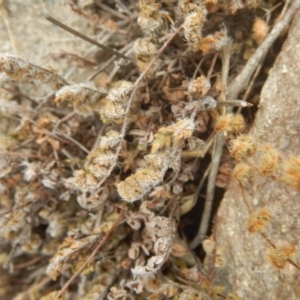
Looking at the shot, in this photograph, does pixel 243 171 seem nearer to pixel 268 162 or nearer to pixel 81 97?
pixel 268 162

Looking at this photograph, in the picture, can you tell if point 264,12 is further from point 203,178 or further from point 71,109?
point 71,109

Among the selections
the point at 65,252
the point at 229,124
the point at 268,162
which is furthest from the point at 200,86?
the point at 65,252

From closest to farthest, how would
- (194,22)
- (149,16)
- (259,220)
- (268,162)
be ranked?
(268,162) < (259,220) < (194,22) < (149,16)

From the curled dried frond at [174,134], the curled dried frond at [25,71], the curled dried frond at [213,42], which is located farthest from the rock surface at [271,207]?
the curled dried frond at [25,71]

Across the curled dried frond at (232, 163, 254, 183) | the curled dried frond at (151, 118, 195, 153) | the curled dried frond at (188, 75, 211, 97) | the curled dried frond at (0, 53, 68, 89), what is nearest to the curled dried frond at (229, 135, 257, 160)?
the curled dried frond at (232, 163, 254, 183)

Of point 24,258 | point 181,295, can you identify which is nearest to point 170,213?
point 181,295

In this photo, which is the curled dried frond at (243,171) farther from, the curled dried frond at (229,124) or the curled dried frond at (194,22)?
the curled dried frond at (194,22)

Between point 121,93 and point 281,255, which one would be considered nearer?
point 281,255
